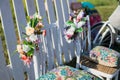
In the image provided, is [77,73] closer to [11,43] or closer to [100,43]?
[11,43]

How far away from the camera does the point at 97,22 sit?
5.88 meters

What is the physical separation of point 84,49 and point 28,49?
1366 mm

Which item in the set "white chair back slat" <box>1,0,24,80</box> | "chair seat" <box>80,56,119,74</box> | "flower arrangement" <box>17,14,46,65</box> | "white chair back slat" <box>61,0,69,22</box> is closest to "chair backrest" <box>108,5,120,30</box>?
"white chair back slat" <box>61,0,69,22</box>

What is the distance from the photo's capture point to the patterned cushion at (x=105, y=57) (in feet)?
13.0

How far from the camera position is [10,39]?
156 inches

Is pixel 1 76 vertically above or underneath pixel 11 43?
underneath

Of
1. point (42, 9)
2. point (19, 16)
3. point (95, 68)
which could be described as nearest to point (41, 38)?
point (19, 16)

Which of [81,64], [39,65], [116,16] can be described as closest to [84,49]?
[81,64]

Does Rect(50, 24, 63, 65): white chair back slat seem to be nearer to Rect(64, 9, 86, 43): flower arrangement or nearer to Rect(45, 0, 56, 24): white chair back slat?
Rect(45, 0, 56, 24): white chair back slat

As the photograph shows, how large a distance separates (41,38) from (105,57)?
2.99 feet

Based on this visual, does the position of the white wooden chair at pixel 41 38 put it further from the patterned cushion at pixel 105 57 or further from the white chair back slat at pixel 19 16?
the patterned cushion at pixel 105 57

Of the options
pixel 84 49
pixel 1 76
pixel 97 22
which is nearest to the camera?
pixel 1 76

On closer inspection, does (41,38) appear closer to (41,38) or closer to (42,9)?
(41,38)

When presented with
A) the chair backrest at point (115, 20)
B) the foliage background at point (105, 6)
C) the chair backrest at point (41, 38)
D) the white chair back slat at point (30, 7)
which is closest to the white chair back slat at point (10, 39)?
the chair backrest at point (41, 38)
